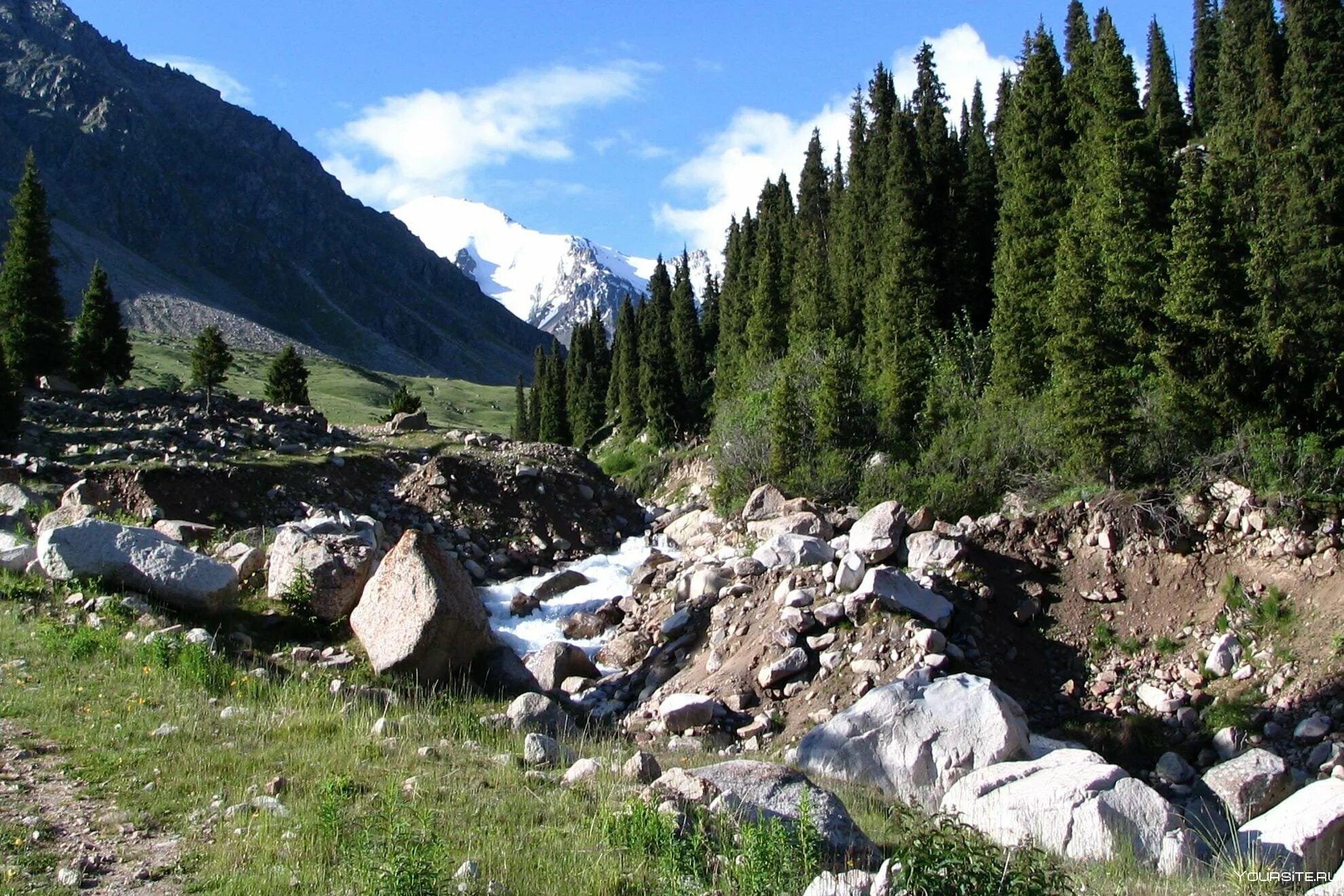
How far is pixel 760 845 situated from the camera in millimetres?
6105

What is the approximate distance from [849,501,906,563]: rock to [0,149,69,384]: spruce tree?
3635 cm

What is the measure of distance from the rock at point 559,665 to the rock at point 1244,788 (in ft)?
32.3

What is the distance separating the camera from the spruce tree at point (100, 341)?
4753 cm

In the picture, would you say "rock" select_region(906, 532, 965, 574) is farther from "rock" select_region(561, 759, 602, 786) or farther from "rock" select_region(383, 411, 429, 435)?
"rock" select_region(383, 411, 429, 435)

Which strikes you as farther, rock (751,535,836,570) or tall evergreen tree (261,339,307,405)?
tall evergreen tree (261,339,307,405)

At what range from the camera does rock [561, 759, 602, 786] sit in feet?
27.7

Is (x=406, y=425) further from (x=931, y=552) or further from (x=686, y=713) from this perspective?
(x=686, y=713)

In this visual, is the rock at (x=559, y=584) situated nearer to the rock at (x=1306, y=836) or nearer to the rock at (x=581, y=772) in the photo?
the rock at (x=581, y=772)

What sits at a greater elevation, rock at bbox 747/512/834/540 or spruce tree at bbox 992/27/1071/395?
spruce tree at bbox 992/27/1071/395

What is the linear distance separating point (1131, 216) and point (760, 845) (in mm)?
24886

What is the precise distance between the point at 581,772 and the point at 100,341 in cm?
4999

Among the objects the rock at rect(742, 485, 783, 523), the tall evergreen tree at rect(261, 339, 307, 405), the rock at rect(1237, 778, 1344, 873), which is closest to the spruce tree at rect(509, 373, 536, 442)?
the tall evergreen tree at rect(261, 339, 307, 405)

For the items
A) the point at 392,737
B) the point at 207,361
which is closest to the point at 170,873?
the point at 392,737

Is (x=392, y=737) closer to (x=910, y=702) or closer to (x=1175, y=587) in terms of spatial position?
(x=910, y=702)
